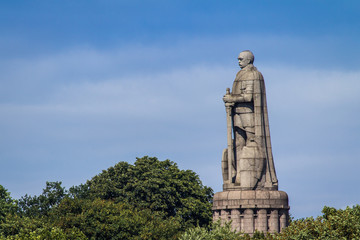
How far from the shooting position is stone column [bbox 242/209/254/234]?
63438 millimetres

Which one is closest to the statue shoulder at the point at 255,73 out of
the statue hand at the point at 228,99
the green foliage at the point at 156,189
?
the statue hand at the point at 228,99

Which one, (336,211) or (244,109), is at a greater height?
(244,109)

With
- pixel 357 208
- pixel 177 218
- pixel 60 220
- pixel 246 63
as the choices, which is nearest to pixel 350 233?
pixel 357 208

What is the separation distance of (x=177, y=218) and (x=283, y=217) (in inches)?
1031

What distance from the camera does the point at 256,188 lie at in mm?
64812

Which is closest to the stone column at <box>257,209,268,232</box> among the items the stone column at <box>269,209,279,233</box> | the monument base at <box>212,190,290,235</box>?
the monument base at <box>212,190,290,235</box>

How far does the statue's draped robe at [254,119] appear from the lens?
Answer: 6544cm

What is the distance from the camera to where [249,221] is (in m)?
63.6

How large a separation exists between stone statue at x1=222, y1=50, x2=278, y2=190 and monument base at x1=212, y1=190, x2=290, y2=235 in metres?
1.00

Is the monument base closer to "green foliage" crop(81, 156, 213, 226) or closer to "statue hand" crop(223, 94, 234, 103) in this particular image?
"statue hand" crop(223, 94, 234, 103)

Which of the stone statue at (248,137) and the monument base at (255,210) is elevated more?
the stone statue at (248,137)

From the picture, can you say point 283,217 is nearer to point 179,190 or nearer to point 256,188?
point 256,188

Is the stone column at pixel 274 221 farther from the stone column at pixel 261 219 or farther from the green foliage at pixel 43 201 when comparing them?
the green foliage at pixel 43 201

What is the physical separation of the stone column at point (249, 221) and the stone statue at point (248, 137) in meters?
1.83
